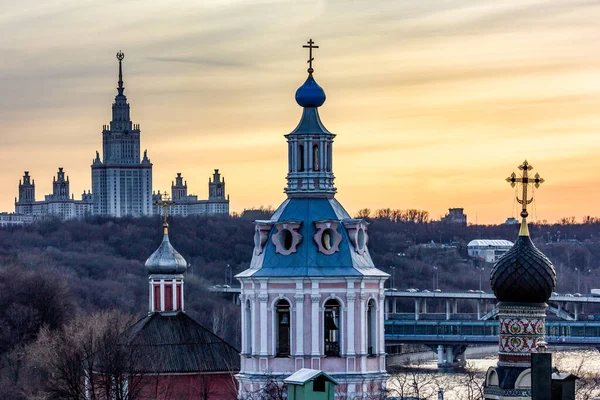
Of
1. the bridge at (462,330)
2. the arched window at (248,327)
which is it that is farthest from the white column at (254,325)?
the bridge at (462,330)

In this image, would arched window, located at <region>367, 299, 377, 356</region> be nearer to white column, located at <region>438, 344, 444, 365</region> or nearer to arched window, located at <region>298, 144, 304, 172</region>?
arched window, located at <region>298, 144, 304, 172</region>

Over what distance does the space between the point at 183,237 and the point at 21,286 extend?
6460cm

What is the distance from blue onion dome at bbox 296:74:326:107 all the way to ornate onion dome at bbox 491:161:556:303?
33.7ft

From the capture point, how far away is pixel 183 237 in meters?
157

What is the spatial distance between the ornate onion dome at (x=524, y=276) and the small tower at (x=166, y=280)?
21.1 meters

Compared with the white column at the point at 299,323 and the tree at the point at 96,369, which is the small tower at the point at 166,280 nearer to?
the tree at the point at 96,369

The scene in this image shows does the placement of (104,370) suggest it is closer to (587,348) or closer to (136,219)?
(587,348)

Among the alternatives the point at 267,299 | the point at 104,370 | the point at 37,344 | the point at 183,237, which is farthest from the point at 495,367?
the point at 183,237

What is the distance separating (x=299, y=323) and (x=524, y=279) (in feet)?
28.3

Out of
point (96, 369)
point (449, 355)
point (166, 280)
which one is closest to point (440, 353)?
point (449, 355)

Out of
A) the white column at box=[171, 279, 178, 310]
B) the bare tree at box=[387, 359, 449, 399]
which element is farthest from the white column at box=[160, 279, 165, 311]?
the bare tree at box=[387, 359, 449, 399]

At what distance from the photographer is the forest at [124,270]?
80938mm

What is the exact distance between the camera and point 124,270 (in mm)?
136750

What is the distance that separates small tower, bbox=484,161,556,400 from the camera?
115 ft
